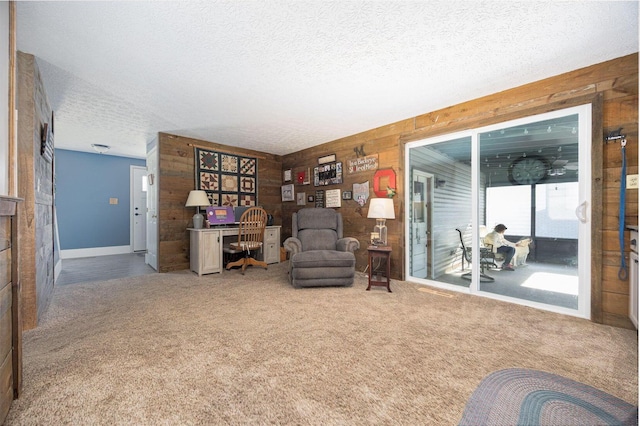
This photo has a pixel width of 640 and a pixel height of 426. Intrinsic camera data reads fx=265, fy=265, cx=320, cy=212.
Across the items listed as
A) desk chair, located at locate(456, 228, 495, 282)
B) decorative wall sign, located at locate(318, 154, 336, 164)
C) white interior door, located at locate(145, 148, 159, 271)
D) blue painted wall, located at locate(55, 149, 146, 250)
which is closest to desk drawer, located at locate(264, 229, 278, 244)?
decorative wall sign, located at locate(318, 154, 336, 164)

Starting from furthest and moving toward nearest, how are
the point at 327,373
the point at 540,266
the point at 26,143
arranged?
the point at 540,266
the point at 26,143
the point at 327,373

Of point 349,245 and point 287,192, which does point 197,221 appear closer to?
point 287,192

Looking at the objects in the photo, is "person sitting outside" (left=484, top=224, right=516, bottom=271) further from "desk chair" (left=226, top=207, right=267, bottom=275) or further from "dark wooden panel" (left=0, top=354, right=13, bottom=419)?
"dark wooden panel" (left=0, top=354, right=13, bottom=419)

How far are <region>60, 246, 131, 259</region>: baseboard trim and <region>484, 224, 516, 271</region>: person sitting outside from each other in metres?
7.12

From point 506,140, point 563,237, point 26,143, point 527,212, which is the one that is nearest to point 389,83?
point 506,140

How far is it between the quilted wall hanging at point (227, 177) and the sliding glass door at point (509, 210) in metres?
3.04

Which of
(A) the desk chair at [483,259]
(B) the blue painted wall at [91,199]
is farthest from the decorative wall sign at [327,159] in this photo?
(B) the blue painted wall at [91,199]

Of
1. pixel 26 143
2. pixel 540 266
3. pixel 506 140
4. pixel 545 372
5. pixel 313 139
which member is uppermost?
pixel 313 139

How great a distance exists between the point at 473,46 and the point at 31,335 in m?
4.09

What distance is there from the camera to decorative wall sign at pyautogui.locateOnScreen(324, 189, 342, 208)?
15.0 feet

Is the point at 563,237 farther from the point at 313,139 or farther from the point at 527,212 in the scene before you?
the point at 313,139

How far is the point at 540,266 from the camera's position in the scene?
281 centimetres

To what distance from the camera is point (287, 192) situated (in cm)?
555

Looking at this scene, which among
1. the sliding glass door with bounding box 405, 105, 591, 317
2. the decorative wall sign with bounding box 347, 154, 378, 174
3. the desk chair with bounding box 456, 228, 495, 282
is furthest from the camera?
the decorative wall sign with bounding box 347, 154, 378, 174
